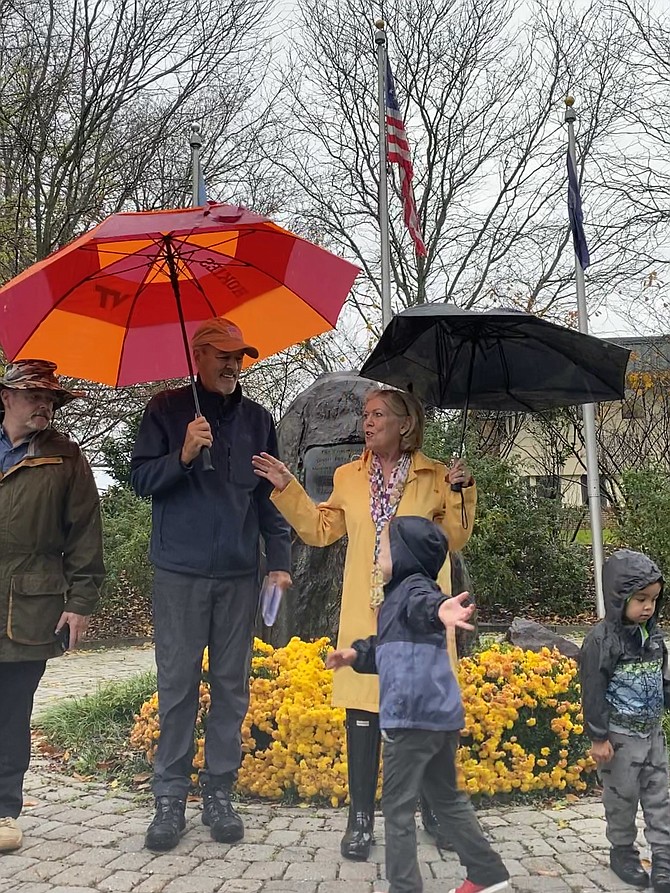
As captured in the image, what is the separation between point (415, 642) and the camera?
262 cm

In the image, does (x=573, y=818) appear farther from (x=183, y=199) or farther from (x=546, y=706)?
(x=183, y=199)

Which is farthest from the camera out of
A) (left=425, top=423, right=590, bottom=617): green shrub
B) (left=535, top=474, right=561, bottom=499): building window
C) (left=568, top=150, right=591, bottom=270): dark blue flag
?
(left=535, top=474, right=561, bottom=499): building window

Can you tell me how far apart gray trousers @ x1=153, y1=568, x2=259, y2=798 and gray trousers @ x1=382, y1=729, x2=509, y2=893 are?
3.55 ft

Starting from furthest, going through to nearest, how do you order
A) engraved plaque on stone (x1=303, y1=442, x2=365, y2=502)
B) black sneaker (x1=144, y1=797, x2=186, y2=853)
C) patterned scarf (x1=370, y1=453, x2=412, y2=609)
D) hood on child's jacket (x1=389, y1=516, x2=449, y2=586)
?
engraved plaque on stone (x1=303, y1=442, x2=365, y2=502), black sneaker (x1=144, y1=797, x2=186, y2=853), patterned scarf (x1=370, y1=453, x2=412, y2=609), hood on child's jacket (x1=389, y1=516, x2=449, y2=586)

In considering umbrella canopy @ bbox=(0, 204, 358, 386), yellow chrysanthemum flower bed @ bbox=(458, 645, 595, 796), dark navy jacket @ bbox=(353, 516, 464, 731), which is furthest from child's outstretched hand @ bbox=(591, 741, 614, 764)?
umbrella canopy @ bbox=(0, 204, 358, 386)

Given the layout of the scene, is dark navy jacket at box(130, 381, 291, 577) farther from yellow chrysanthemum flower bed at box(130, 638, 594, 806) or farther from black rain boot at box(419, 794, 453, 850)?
black rain boot at box(419, 794, 453, 850)

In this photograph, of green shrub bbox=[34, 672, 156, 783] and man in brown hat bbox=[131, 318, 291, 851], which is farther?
green shrub bbox=[34, 672, 156, 783]

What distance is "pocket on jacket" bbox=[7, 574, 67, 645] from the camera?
11.0 ft

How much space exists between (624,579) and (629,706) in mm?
444

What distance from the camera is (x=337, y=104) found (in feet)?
59.5

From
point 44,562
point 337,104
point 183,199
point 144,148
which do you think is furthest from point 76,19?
point 44,562

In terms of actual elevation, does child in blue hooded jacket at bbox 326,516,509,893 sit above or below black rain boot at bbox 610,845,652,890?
above

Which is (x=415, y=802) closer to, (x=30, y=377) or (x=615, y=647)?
(x=615, y=647)

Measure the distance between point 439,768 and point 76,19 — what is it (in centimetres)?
1220
